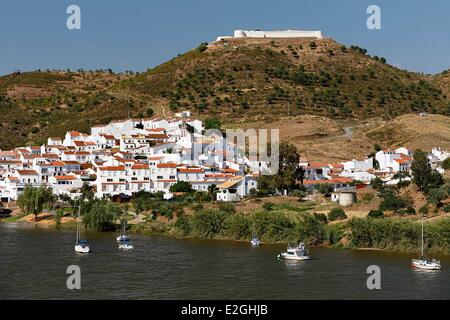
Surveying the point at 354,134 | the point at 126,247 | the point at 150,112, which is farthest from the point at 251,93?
the point at 126,247

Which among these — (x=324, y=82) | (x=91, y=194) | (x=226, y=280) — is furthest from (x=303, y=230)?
(x=324, y=82)

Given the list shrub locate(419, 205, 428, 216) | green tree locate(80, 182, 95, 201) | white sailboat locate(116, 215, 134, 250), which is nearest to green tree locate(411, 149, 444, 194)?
shrub locate(419, 205, 428, 216)

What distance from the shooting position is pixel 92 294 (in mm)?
33938

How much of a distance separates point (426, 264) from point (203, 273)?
11.4m

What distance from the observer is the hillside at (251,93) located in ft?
355

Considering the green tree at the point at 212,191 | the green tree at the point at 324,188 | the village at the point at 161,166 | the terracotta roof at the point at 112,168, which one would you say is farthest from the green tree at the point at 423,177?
the terracotta roof at the point at 112,168

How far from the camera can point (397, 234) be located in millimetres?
47000

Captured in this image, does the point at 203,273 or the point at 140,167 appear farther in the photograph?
the point at 140,167

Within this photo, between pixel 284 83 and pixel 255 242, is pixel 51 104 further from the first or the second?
pixel 255 242

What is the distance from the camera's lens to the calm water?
34.1m

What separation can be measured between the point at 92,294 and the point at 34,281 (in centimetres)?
417

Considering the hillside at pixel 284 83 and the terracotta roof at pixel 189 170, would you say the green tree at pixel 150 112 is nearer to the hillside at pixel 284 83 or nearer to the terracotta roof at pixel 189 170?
the hillside at pixel 284 83

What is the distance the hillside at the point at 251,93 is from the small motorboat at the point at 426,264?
55891mm
